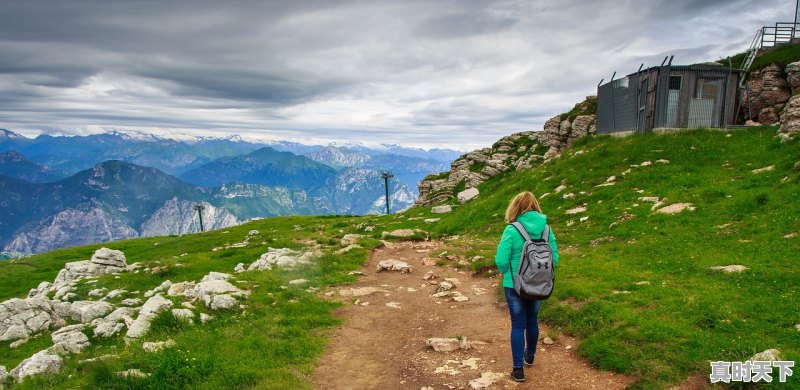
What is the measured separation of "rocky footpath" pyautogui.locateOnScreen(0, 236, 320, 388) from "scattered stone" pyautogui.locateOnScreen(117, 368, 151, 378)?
4.42 feet

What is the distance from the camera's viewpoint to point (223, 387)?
9656 millimetres

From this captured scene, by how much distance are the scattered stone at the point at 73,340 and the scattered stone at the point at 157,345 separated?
6321 mm

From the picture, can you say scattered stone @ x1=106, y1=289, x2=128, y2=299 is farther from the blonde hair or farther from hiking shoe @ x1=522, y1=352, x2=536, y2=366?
the blonde hair

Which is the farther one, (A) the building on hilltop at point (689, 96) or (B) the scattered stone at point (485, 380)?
(A) the building on hilltop at point (689, 96)

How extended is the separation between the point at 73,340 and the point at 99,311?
5182mm

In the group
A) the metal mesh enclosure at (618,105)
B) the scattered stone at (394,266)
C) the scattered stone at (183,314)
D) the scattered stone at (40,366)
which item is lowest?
the scattered stone at (40,366)

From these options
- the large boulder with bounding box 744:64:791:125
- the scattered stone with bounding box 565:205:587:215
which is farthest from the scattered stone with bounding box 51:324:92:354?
the large boulder with bounding box 744:64:791:125

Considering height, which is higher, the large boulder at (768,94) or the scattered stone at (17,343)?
the large boulder at (768,94)

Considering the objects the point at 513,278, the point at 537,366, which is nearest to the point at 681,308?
the point at 537,366

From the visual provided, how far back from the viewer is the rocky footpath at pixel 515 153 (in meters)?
53.4

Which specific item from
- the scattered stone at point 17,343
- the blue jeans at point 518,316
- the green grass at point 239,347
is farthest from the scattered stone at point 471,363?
the scattered stone at point 17,343

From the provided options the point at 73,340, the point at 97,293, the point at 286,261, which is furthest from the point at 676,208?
the point at 97,293

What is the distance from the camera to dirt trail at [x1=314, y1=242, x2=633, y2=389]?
10.1 m

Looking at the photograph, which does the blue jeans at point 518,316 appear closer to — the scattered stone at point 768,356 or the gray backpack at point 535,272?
the gray backpack at point 535,272
